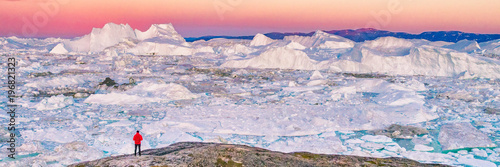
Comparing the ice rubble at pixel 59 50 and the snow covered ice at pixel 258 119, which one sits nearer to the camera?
the snow covered ice at pixel 258 119

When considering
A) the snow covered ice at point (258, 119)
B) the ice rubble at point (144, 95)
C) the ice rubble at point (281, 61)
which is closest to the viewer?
the snow covered ice at point (258, 119)


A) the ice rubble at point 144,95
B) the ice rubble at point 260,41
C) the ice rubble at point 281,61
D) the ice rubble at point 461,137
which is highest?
the ice rubble at point 260,41

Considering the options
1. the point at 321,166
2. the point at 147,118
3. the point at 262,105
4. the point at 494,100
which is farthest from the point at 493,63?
the point at 321,166

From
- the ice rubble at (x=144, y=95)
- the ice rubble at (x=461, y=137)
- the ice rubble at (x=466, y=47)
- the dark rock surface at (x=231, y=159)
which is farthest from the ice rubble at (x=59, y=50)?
the dark rock surface at (x=231, y=159)

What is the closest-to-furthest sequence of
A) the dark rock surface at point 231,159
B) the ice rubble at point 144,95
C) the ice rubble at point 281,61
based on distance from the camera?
1. the dark rock surface at point 231,159
2. the ice rubble at point 144,95
3. the ice rubble at point 281,61

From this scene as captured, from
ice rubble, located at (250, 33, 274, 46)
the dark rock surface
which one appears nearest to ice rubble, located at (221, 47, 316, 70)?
ice rubble, located at (250, 33, 274, 46)

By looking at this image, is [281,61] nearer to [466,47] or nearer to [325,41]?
[325,41]

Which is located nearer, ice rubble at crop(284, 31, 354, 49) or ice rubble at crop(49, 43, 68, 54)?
ice rubble at crop(284, 31, 354, 49)

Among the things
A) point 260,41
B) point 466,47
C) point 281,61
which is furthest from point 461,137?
point 260,41

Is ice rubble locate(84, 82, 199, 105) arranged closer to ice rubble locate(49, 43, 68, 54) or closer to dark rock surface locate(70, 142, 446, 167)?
dark rock surface locate(70, 142, 446, 167)

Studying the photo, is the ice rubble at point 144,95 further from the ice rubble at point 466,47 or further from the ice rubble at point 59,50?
the ice rubble at point 59,50

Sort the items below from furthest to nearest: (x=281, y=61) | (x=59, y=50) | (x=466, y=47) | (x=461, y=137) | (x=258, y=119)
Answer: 1. (x=59, y=50)
2. (x=466, y=47)
3. (x=281, y=61)
4. (x=258, y=119)
5. (x=461, y=137)

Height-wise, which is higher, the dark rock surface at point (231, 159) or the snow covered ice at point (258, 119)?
the dark rock surface at point (231, 159)
